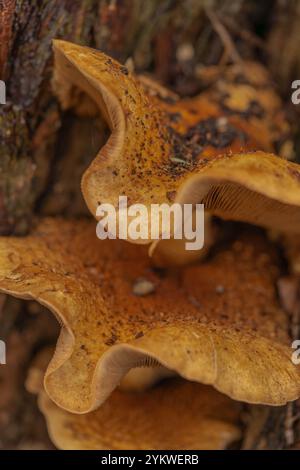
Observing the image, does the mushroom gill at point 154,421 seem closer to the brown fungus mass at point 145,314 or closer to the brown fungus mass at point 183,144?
the brown fungus mass at point 145,314

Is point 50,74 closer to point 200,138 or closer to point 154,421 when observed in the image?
point 200,138

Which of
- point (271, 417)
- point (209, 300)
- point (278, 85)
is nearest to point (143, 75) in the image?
point (278, 85)

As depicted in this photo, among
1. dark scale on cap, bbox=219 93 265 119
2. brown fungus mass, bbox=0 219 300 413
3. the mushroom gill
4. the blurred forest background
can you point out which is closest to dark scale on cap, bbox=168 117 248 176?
dark scale on cap, bbox=219 93 265 119

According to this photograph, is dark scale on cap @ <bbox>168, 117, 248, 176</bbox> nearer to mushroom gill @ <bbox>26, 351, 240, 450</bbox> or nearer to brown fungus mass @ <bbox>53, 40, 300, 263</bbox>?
brown fungus mass @ <bbox>53, 40, 300, 263</bbox>

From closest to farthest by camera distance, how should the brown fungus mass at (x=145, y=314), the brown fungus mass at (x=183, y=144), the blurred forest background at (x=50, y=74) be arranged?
1. the brown fungus mass at (x=183, y=144)
2. the brown fungus mass at (x=145, y=314)
3. the blurred forest background at (x=50, y=74)

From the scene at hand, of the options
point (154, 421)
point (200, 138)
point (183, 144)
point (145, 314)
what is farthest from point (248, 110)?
point (154, 421)

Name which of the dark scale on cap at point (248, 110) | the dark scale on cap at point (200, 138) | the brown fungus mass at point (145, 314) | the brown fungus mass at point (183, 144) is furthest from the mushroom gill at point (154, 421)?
the dark scale on cap at point (248, 110)
